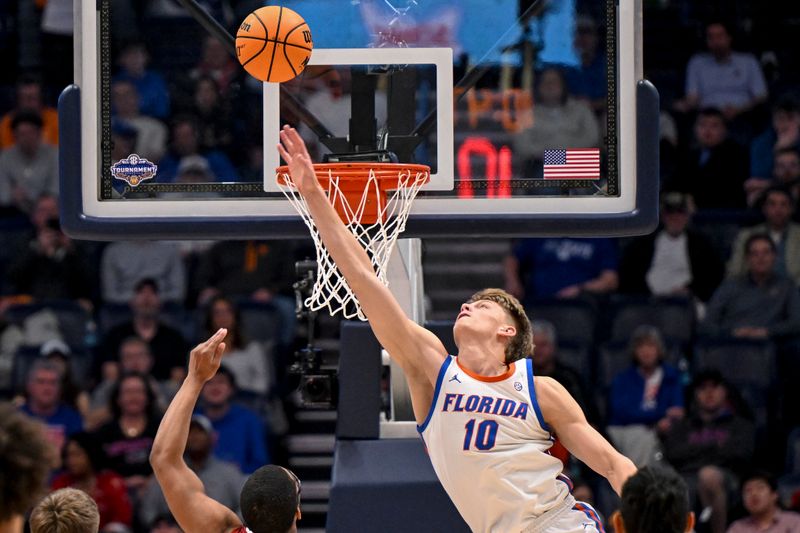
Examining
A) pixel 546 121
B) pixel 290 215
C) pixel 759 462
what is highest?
pixel 546 121

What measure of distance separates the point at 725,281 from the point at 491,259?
6.10ft

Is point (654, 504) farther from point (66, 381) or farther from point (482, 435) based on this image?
point (66, 381)

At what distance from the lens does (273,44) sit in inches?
195

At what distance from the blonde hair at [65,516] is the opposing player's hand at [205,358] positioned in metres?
0.86

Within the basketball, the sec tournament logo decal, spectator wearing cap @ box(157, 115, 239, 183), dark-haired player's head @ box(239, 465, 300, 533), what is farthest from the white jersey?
the sec tournament logo decal

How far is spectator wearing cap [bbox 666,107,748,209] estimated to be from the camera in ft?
32.5

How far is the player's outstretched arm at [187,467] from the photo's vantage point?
4367 millimetres

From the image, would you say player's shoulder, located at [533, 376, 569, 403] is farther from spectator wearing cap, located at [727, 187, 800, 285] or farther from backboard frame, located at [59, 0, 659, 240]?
spectator wearing cap, located at [727, 187, 800, 285]

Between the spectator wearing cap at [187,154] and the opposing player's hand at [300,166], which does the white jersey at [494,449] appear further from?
the spectator wearing cap at [187,154]

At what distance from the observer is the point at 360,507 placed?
6152 mm

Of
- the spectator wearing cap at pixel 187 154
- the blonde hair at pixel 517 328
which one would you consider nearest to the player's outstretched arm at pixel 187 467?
the blonde hair at pixel 517 328

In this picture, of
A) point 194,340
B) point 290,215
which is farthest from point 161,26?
point 194,340

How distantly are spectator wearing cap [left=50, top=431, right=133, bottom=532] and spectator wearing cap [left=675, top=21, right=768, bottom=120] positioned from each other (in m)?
5.04

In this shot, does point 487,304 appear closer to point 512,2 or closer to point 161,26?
point 512,2
